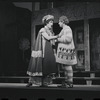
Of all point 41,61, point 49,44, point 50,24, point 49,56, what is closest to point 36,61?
point 41,61

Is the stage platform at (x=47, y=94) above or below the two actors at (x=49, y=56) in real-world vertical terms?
below

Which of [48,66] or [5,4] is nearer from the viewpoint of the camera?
[48,66]

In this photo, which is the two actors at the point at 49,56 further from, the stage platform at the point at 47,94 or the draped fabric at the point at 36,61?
the stage platform at the point at 47,94

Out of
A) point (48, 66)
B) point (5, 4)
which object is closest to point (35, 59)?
point (48, 66)

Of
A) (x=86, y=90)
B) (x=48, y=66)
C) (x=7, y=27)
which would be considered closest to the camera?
(x=86, y=90)

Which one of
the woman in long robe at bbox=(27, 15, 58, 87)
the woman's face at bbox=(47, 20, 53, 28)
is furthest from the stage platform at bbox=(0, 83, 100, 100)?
the woman's face at bbox=(47, 20, 53, 28)

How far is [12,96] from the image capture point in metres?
5.17

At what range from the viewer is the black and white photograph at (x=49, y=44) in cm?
575

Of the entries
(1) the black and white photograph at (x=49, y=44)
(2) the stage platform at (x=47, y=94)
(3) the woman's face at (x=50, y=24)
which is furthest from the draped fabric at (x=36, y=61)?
(2) the stage platform at (x=47, y=94)

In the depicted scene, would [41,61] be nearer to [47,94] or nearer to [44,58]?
[44,58]

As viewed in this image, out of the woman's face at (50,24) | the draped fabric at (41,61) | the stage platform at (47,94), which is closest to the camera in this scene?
the stage platform at (47,94)

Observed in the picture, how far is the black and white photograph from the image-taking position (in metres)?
5.75

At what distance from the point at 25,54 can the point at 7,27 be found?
29.6 inches

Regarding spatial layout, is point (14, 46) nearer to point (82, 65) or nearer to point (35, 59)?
point (35, 59)
